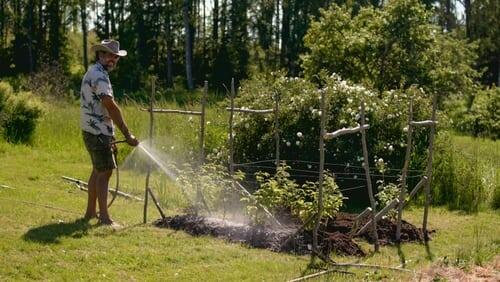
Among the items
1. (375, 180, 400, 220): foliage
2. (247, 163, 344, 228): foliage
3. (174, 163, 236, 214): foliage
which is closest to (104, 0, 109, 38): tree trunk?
(174, 163, 236, 214): foliage

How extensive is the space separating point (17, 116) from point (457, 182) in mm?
10010

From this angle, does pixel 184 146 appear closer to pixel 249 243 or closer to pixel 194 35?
pixel 249 243

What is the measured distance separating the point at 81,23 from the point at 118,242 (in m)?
34.6

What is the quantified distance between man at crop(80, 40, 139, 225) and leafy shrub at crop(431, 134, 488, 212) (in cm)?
645

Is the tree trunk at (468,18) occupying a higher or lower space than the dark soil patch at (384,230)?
higher

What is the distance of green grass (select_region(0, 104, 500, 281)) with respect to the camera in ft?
21.3

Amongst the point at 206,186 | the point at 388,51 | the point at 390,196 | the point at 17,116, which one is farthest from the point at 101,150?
the point at 388,51

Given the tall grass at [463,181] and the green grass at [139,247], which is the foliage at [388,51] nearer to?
the tall grass at [463,181]

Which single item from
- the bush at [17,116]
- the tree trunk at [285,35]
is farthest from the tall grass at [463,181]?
the tree trunk at [285,35]

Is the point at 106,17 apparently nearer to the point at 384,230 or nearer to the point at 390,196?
the point at 390,196

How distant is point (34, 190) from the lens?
1030 cm

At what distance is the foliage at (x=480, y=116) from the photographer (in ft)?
71.8

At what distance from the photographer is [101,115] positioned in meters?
7.75

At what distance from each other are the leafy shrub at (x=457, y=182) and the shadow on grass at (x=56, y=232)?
6.67 metres
